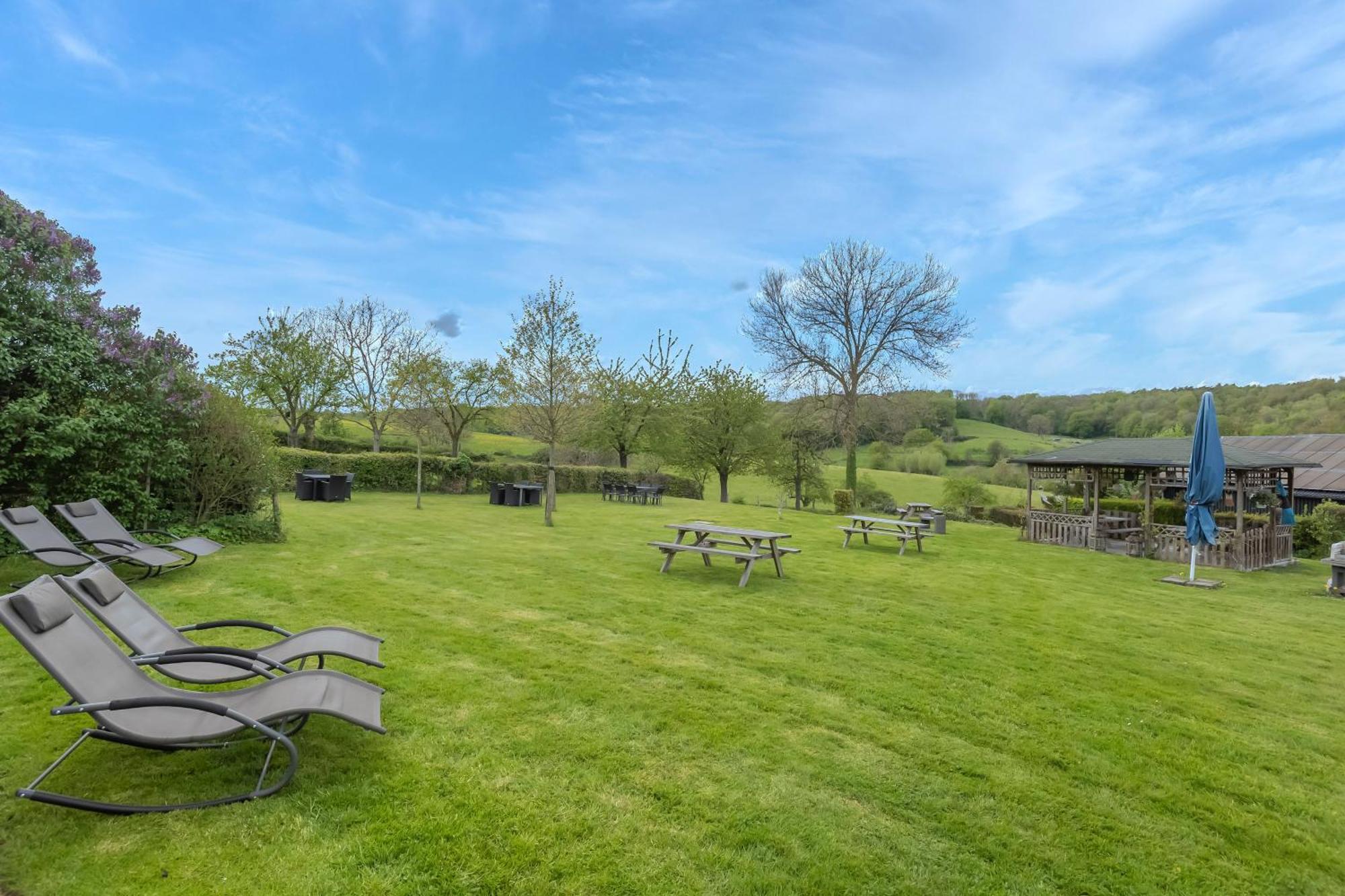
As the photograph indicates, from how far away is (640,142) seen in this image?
1827cm

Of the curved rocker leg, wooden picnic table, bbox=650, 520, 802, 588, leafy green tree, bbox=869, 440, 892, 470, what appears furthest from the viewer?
leafy green tree, bbox=869, 440, 892, 470

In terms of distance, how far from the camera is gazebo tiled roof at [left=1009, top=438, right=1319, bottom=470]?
1373 centimetres

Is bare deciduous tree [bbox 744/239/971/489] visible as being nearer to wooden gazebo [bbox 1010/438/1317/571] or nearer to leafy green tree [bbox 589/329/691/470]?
leafy green tree [bbox 589/329/691/470]

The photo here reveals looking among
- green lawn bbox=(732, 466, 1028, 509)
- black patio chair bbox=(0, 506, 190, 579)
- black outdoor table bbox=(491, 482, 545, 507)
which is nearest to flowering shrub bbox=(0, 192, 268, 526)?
black patio chair bbox=(0, 506, 190, 579)

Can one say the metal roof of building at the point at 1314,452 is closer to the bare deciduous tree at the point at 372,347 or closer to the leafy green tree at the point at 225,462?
the leafy green tree at the point at 225,462

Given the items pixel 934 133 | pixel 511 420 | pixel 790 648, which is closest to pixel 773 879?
pixel 790 648

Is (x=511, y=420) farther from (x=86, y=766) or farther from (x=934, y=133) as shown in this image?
(x=86, y=766)

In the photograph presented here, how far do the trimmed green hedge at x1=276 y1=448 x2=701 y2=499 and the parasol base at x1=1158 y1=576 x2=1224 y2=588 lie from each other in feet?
59.4

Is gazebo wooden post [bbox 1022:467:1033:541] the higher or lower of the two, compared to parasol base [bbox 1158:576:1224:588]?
higher

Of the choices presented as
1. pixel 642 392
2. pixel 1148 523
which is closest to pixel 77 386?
pixel 1148 523

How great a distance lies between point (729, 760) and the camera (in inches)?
132

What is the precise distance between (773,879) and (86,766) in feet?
10.6

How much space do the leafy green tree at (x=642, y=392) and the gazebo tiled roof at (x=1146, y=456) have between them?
16277 mm

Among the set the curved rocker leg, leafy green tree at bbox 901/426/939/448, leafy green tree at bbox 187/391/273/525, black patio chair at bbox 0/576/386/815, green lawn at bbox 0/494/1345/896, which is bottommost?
green lawn at bbox 0/494/1345/896
